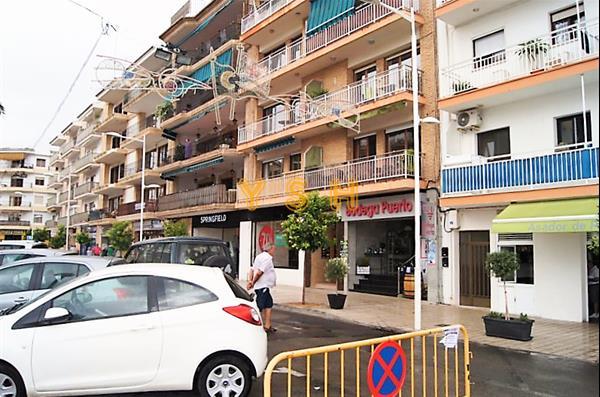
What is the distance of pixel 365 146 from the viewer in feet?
67.4

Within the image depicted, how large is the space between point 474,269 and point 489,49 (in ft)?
23.9

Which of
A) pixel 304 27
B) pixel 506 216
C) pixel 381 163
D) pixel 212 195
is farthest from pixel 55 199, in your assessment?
pixel 506 216

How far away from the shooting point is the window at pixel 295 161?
24.1 meters

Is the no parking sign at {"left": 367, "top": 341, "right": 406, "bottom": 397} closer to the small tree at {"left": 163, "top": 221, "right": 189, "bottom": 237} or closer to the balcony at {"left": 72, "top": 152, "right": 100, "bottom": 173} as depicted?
the small tree at {"left": 163, "top": 221, "right": 189, "bottom": 237}

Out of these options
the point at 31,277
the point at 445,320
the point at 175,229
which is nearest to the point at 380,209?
the point at 445,320

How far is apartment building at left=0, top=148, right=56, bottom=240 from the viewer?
3147 inches

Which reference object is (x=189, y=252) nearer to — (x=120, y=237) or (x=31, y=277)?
(x=31, y=277)

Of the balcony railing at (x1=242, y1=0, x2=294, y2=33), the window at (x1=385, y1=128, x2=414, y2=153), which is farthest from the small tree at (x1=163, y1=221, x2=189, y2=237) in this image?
the window at (x1=385, y1=128, x2=414, y2=153)

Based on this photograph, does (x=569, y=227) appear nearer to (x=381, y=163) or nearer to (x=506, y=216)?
(x=506, y=216)

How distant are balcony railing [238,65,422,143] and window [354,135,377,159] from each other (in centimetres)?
158

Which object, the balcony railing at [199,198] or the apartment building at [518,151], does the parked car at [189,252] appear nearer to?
the apartment building at [518,151]

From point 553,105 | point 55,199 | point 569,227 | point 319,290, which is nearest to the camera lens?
point 569,227

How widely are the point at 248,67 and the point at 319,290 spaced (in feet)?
32.0

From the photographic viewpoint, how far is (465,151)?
53.8 feet
